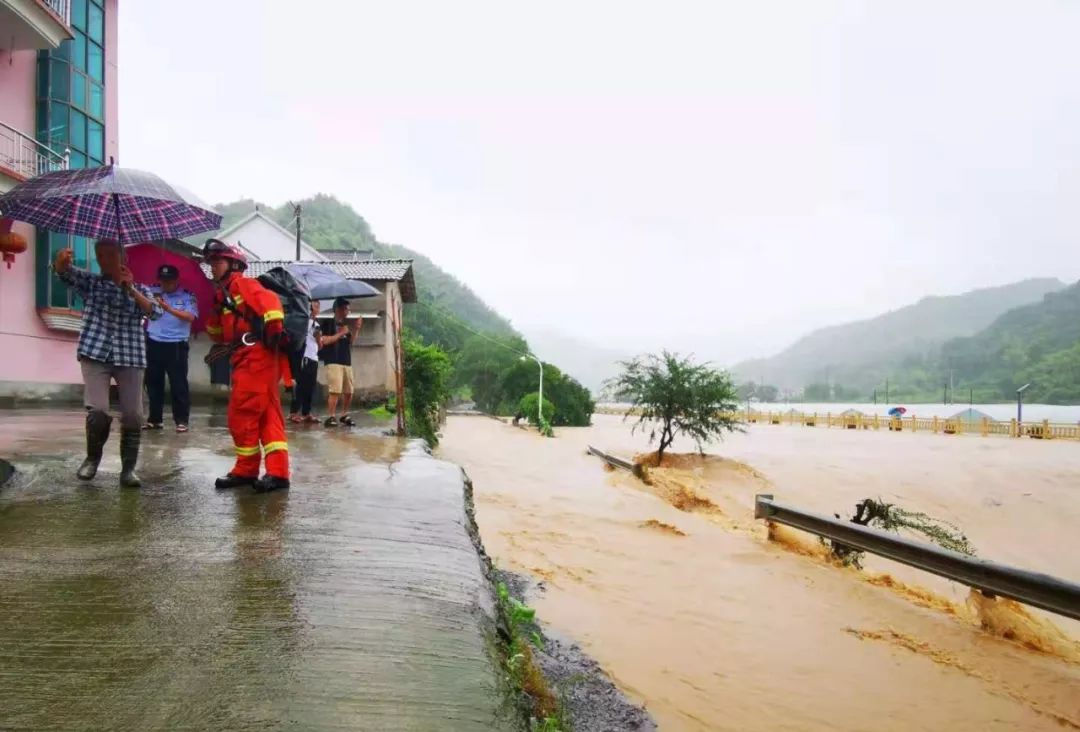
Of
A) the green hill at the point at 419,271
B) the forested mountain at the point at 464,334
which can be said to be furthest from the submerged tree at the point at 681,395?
the green hill at the point at 419,271

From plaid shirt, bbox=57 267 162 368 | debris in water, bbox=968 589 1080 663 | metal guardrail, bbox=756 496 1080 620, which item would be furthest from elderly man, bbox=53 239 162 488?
debris in water, bbox=968 589 1080 663

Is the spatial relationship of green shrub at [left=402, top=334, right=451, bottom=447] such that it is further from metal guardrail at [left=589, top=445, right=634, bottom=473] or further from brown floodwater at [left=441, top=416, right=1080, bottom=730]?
metal guardrail at [left=589, top=445, right=634, bottom=473]

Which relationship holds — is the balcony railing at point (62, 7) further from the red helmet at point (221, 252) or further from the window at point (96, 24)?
the red helmet at point (221, 252)

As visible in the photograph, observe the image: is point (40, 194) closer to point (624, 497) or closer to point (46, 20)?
point (624, 497)

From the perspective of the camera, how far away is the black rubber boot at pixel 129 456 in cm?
443

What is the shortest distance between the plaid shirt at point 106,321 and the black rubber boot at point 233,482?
3.38 feet

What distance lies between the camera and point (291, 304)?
4.55 metres

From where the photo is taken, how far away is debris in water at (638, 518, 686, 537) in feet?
28.6

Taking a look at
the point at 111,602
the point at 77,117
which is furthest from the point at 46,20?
the point at 111,602

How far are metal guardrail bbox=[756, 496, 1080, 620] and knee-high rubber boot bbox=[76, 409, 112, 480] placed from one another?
7454 mm

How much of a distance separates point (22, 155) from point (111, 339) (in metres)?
12.1

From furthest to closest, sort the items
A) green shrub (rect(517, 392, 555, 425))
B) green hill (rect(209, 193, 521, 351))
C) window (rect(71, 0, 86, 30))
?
1. green hill (rect(209, 193, 521, 351))
2. green shrub (rect(517, 392, 555, 425))
3. window (rect(71, 0, 86, 30))

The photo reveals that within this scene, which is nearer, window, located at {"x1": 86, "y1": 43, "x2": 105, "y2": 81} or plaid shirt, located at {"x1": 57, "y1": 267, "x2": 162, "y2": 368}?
plaid shirt, located at {"x1": 57, "y1": 267, "x2": 162, "y2": 368}

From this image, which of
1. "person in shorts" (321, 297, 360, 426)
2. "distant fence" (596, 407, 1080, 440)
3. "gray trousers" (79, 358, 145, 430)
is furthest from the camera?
"distant fence" (596, 407, 1080, 440)
